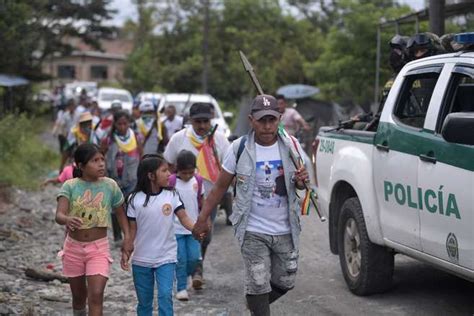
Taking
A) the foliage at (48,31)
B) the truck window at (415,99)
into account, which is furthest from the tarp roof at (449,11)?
the foliage at (48,31)

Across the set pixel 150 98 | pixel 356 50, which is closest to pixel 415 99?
pixel 150 98

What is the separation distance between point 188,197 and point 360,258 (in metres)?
1.61

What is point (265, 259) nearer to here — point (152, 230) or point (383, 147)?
point (152, 230)

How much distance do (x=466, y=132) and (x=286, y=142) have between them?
1172mm

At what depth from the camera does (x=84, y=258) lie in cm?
554

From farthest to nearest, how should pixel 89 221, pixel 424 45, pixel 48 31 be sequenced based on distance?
pixel 48 31, pixel 424 45, pixel 89 221

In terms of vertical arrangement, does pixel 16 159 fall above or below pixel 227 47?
below

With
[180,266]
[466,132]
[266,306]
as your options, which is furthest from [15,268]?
[466,132]

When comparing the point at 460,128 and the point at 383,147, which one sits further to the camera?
the point at 383,147

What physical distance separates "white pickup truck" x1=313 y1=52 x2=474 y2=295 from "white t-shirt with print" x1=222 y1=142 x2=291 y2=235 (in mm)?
1087

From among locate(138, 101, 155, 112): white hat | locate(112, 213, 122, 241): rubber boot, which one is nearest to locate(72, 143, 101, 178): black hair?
A: locate(112, 213, 122, 241): rubber boot

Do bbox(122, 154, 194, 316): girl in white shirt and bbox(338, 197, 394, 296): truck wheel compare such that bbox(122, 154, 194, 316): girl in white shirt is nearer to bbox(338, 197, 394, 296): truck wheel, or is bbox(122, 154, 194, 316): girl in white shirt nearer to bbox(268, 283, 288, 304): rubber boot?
bbox(268, 283, 288, 304): rubber boot

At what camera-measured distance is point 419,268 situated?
8.18m

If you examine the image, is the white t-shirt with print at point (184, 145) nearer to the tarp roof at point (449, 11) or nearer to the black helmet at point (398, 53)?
the black helmet at point (398, 53)
